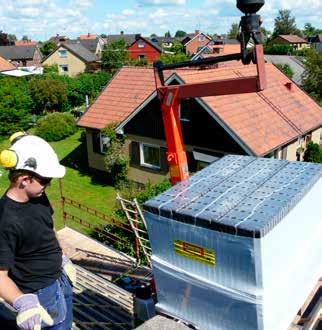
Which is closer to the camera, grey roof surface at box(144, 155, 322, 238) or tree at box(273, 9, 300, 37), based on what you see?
grey roof surface at box(144, 155, 322, 238)

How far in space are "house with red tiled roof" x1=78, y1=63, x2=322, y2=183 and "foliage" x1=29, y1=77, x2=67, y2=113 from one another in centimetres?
1414

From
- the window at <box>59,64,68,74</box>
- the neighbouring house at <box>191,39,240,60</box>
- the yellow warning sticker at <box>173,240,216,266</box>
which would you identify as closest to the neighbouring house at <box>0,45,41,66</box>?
the window at <box>59,64,68,74</box>

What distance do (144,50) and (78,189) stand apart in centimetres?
4829

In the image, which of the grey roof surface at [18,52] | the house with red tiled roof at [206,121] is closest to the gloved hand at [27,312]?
the house with red tiled roof at [206,121]

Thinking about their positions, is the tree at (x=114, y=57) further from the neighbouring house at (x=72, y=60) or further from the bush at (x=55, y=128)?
the bush at (x=55, y=128)

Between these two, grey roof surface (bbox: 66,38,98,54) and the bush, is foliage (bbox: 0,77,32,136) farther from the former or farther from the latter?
grey roof surface (bbox: 66,38,98,54)

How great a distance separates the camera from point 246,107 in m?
15.9

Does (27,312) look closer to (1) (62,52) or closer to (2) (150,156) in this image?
(2) (150,156)

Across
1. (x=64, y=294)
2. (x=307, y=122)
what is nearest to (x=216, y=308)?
(x=64, y=294)

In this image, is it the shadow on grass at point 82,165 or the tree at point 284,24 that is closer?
the shadow on grass at point 82,165

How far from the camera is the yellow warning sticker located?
3896 mm

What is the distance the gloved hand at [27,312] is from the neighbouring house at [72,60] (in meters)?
53.6

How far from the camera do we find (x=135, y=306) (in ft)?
19.3

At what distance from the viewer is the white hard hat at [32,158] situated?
11.5ft
